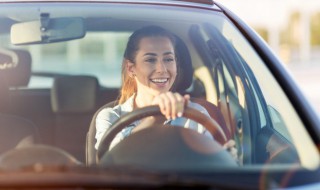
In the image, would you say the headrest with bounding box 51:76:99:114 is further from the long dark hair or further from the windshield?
the long dark hair

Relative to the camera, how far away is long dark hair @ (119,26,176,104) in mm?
3398

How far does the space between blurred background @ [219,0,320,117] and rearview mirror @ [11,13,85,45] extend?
72 centimetres

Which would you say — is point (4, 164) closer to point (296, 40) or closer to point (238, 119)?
point (238, 119)

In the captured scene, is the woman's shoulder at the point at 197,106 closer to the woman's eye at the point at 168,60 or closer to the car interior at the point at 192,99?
the car interior at the point at 192,99

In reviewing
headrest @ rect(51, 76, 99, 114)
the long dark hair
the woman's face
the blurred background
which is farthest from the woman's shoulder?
headrest @ rect(51, 76, 99, 114)

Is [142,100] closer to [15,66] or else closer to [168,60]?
[168,60]

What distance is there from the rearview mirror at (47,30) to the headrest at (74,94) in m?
0.62

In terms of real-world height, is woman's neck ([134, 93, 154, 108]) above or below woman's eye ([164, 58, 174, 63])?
below

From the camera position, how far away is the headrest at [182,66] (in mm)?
3496

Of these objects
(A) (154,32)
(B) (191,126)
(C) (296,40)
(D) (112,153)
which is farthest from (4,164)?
(C) (296,40)

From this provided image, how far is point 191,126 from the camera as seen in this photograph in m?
3.04

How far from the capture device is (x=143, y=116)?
3.00m

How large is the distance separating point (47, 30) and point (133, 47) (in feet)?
1.38

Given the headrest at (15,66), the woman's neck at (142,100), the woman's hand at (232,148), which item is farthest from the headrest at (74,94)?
the woman's hand at (232,148)
